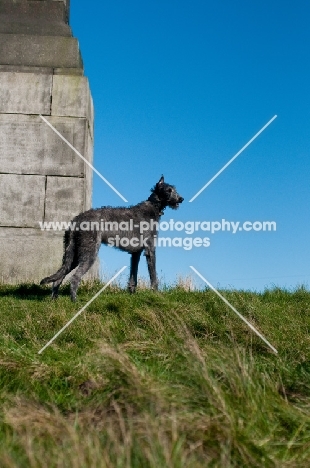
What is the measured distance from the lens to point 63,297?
31.0 ft

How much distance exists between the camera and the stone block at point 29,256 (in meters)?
11.3

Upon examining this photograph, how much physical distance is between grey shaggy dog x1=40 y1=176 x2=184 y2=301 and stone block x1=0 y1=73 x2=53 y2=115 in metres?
3.23

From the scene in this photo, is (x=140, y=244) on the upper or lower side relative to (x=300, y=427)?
upper

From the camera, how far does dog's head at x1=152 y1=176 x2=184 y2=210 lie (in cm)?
1013

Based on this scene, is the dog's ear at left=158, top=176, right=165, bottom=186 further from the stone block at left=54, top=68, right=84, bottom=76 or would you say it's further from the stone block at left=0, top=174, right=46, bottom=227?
the stone block at left=54, top=68, right=84, bottom=76

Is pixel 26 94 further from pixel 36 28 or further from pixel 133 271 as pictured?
pixel 133 271

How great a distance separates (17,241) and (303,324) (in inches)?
242

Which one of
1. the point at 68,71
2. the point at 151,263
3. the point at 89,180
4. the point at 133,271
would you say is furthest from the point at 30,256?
the point at 68,71

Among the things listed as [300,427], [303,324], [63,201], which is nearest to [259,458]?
[300,427]

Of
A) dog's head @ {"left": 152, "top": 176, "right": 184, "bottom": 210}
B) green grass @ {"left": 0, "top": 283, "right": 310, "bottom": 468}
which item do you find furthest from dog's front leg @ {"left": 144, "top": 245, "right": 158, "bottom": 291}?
green grass @ {"left": 0, "top": 283, "right": 310, "bottom": 468}

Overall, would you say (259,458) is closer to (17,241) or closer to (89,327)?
(89,327)

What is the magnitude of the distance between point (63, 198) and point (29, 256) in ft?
4.17

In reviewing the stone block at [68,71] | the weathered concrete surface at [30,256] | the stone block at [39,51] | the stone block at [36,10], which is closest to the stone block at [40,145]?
the stone block at [68,71]

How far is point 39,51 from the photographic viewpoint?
12055mm
